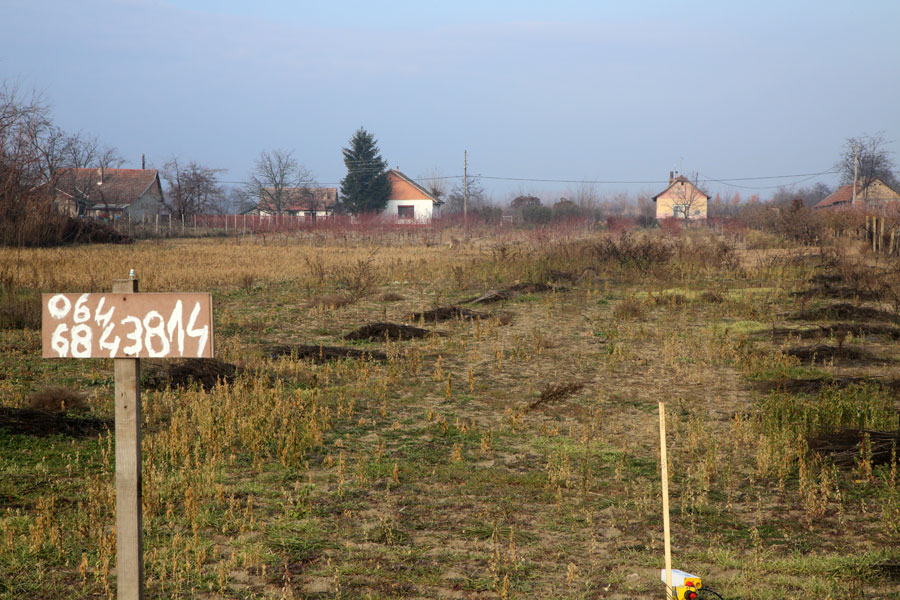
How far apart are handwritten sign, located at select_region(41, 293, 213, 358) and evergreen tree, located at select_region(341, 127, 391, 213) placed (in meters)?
62.5

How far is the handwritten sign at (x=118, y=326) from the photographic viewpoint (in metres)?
3.02

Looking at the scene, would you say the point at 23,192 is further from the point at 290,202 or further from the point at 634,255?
the point at 290,202

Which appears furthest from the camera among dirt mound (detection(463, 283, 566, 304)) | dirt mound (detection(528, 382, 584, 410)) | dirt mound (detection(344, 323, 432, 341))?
dirt mound (detection(463, 283, 566, 304))

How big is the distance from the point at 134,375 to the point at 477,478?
129 inches

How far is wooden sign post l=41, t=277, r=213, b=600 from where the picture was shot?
3.01m

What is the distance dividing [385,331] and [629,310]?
15.9 ft

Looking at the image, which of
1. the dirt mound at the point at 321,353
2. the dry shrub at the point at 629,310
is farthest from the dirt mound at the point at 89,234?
the dry shrub at the point at 629,310

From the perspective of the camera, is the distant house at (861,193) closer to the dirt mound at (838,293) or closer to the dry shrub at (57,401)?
the dirt mound at (838,293)

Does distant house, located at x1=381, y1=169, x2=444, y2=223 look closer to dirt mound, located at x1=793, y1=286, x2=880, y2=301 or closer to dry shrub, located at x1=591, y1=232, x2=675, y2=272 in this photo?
dry shrub, located at x1=591, y1=232, x2=675, y2=272

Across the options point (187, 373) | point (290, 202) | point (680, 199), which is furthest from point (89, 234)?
point (680, 199)

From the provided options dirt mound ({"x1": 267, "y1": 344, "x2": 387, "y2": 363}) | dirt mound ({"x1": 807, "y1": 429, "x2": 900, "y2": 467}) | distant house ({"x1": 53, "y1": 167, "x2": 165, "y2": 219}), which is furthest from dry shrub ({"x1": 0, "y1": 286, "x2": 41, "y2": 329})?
distant house ({"x1": 53, "y1": 167, "x2": 165, "y2": 219})

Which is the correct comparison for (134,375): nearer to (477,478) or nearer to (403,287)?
(477,478)

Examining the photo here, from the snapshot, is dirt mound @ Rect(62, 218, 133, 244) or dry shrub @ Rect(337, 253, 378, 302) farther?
dirt mound @ Rect(62, 218, 133, 244)

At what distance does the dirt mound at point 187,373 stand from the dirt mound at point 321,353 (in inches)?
47.0
